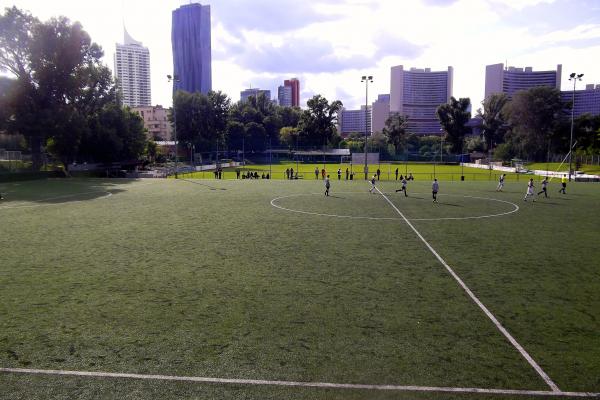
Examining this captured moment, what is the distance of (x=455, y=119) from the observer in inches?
4894

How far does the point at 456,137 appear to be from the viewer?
4956 inches

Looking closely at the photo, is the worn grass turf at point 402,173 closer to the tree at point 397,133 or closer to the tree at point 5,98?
the tree at point 5,98

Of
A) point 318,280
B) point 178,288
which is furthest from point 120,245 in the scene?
point 318,280

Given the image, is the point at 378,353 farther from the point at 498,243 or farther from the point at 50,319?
the point at 498,243

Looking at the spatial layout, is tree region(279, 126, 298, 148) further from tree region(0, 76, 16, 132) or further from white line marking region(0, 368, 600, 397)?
white line marking region(0, 368, 600, 397)

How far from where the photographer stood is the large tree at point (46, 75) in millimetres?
51906

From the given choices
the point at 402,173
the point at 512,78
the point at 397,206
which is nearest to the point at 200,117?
the point at 402,173

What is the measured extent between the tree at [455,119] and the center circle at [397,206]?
97817 millimetres

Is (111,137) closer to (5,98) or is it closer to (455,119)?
(5,98)

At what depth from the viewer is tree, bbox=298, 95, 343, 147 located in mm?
125188

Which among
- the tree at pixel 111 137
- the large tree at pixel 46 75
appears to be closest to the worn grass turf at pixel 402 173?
the tree at pixel 111 137

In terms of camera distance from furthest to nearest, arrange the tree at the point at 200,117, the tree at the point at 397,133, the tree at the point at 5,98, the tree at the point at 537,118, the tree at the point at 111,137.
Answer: the tree at the point at 397,133, the tree at the point at 200,117, the tree at the point at 537,118, the tree at the point at 111,137, the tree at the point at 5,98

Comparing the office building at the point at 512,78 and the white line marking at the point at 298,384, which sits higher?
the office building at the point at 512,78

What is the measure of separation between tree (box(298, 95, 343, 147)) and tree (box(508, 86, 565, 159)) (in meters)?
48.4
